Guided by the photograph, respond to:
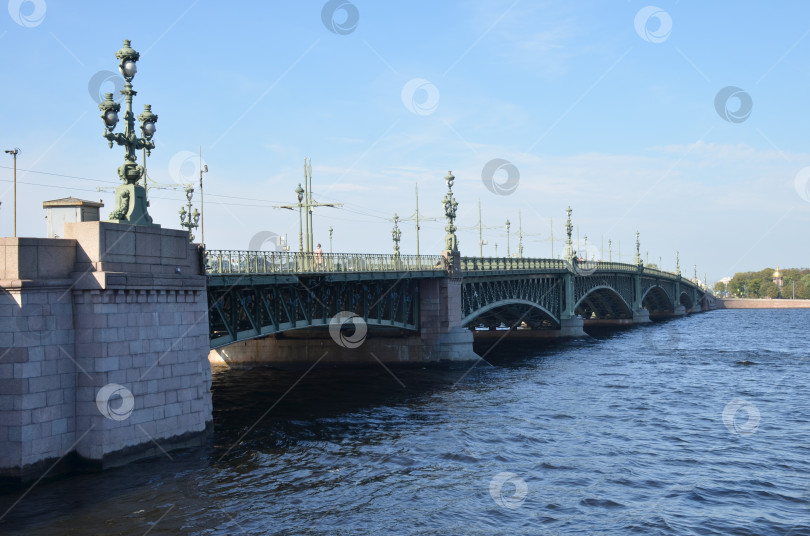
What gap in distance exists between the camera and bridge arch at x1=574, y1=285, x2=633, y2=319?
91500mm

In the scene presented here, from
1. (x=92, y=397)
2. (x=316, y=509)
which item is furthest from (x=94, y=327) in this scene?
(x=316, y=509)

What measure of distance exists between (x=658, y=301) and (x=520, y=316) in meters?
70.7

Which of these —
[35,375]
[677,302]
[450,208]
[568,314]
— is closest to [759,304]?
[677,302]

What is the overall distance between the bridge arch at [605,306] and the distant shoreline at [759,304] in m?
97.4

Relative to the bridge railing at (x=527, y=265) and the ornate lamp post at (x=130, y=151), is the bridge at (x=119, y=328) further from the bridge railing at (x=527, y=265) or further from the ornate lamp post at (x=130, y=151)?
the bridge railing at (x=527, y=265)

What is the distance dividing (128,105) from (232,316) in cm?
983

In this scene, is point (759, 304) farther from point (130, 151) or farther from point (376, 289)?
point (130, 151)

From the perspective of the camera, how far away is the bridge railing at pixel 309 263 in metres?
27.1

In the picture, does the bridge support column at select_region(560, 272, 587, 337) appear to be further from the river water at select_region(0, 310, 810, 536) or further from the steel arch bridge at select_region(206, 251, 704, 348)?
the river water at select_region(0, 310, 810, 536)

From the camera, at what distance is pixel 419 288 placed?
47.4 meters

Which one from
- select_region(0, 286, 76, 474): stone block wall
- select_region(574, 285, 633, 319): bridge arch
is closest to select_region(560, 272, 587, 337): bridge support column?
select_region(574, 285, 633, 319): bridge arch

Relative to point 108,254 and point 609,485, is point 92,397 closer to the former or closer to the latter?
point 108,254

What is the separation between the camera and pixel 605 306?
3814 inches

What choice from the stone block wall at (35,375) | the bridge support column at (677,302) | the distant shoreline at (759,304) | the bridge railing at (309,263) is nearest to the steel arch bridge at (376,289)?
the bridge railing at (309,263)
